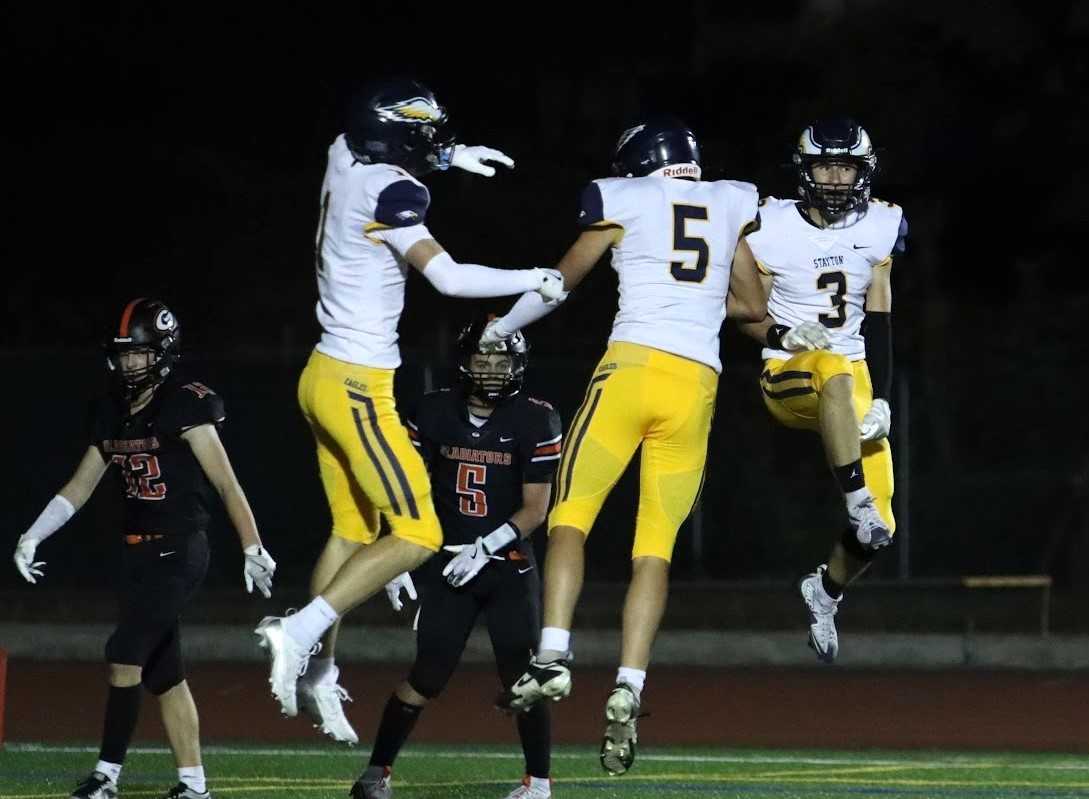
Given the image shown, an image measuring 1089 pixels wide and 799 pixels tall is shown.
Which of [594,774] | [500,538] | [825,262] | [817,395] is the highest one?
[825,262]

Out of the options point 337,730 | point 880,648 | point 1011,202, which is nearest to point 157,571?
point 337,730

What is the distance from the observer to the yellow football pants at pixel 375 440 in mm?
9375

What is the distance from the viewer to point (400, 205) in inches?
361

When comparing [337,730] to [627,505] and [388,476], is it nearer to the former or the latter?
[388,476]

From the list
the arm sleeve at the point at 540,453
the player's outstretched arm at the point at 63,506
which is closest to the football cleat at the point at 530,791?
the arm sleeve at the point at 540,453

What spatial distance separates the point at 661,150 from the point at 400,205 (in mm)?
1189

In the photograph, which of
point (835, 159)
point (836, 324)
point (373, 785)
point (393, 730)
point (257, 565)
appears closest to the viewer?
point (257, 565)

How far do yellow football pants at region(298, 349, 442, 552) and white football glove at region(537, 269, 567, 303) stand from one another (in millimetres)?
985

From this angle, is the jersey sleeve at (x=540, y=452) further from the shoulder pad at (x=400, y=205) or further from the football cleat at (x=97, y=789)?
the football cleat at (x=97, y=789)

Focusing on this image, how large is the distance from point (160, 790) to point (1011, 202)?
16.7 meters

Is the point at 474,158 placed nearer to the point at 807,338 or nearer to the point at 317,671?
the point at 807,338

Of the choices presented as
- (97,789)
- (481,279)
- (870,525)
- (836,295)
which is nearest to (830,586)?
(870,525)

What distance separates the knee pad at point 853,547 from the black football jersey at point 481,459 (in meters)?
1.55

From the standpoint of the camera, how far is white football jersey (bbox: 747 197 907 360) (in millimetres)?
10906
